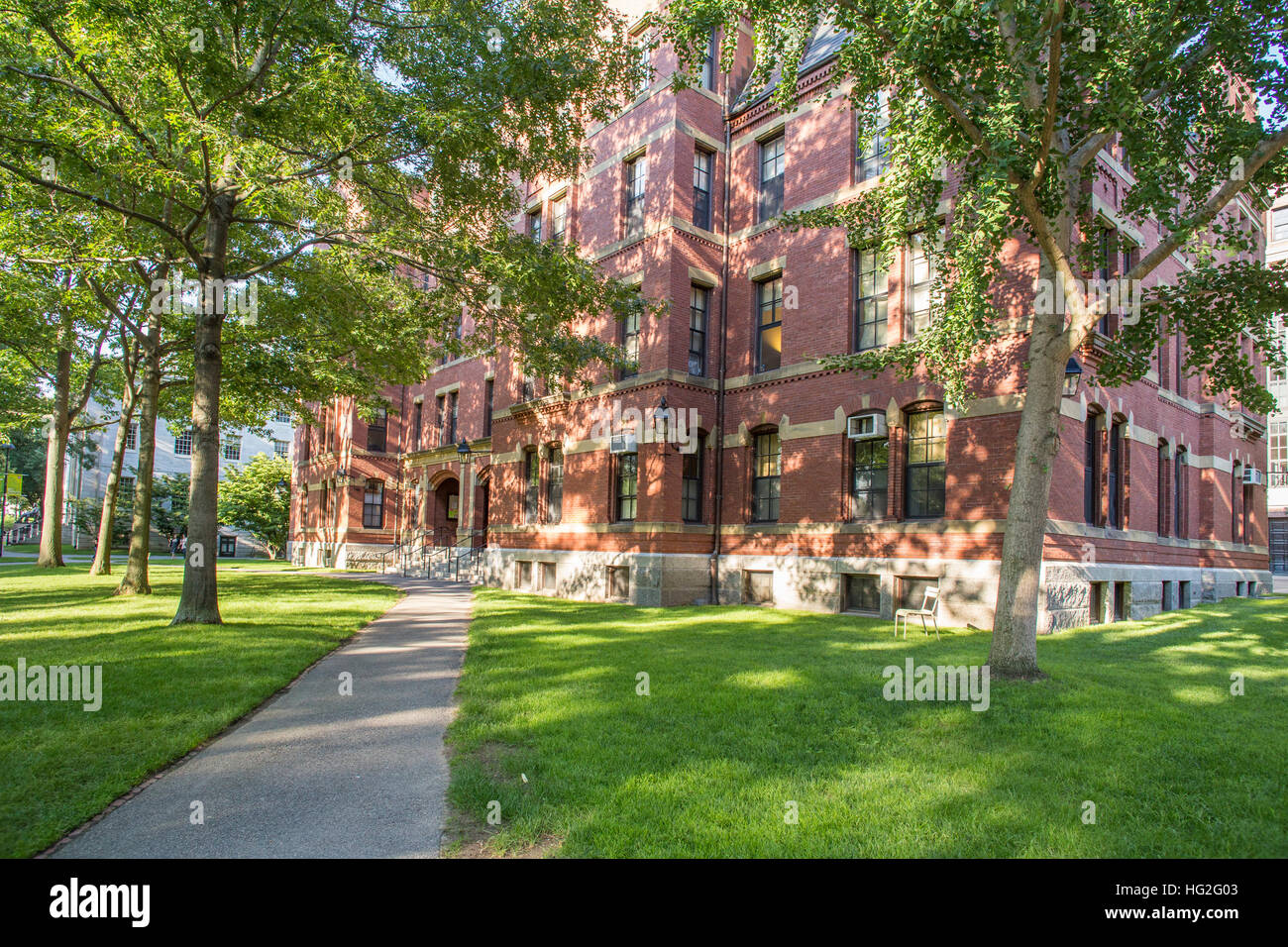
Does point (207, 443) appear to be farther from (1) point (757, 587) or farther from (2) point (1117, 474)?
(2) point (1117, 474)

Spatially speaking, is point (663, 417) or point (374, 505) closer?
point (663, 417)

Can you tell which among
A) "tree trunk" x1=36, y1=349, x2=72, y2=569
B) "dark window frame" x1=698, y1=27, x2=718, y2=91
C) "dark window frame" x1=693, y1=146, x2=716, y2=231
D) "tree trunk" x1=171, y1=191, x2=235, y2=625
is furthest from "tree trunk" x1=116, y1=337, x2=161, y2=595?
"dark window frame" x1=698, y1=27, x2=718, y2=91

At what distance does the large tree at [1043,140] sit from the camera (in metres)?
7.50

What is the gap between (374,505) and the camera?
1336 inches

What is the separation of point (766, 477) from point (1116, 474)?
7.76 meters

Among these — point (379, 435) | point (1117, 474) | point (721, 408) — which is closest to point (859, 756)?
point (721, 408)

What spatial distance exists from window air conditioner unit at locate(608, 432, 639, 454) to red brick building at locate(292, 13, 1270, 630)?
10 cm

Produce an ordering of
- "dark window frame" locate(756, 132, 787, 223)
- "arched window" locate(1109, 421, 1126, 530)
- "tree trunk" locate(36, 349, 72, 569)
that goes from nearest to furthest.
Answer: "arched window" locate(1109, 421, 1126, 530), "dark window frame" locate(756, 132, 787, 223), "tree trunk" locate(36, 349, 72, 569)

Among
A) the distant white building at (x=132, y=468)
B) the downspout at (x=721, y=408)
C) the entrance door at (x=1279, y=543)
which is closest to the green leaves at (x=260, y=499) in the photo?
the distant white building at (x=132, y=468)

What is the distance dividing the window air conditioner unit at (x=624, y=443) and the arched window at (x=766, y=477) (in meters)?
3.10

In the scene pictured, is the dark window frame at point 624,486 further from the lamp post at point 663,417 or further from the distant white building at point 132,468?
the distant white building at point 132,468

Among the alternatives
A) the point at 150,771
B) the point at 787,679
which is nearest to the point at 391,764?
the point at 150,771

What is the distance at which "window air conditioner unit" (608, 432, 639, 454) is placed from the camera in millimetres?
17609

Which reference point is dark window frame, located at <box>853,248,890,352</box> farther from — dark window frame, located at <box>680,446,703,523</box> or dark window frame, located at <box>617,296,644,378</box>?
dark window frame, located at <box>617,296,644,378</box>
